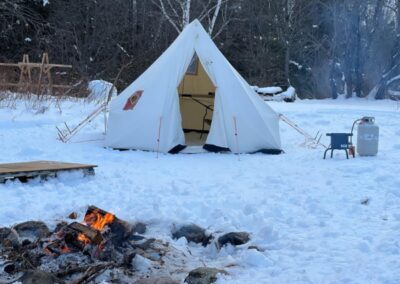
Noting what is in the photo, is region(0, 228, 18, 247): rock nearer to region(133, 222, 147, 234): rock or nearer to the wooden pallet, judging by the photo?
region(133, 222, 147, 234): rock

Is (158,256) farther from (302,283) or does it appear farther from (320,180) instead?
(320,180)

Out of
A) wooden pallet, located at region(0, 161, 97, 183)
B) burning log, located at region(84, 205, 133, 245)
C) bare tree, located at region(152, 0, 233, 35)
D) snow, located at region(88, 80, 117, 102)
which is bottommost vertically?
burning log, located at region(84, 205, 133, 245)

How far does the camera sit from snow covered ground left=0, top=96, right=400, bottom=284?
4020 millimetres

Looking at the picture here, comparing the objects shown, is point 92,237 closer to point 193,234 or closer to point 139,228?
point 139,228

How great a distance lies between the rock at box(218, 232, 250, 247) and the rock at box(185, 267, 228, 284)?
2.12 feet

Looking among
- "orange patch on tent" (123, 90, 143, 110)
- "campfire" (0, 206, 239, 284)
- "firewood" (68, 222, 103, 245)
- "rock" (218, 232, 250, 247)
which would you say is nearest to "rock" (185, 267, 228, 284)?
"campfire" (0, 206, 239, 284)

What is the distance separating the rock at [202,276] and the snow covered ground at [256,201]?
7 centimetres

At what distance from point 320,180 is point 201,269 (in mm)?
3401

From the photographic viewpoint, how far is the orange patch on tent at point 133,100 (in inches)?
384

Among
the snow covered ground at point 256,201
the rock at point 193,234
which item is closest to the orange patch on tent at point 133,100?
the snow covered ground at point 256,201

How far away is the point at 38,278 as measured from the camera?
11.4 feet

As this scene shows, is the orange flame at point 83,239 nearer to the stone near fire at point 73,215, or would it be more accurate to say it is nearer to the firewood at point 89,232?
the firewood at point 89,232

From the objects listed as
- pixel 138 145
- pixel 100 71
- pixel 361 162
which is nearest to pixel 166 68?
pixel 138 145

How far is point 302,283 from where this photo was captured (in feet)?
11.9
